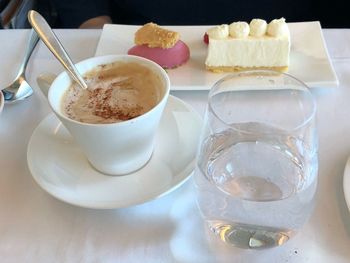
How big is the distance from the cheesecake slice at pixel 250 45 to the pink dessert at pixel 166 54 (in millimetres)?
49

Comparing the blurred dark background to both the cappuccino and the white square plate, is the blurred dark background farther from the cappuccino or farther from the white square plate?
the cappuccino

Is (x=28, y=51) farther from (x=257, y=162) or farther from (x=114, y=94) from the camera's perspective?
(x=257, y=162)

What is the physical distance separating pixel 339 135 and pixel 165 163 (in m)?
0.25

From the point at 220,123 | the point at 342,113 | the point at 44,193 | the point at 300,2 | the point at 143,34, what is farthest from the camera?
the point at 300,2

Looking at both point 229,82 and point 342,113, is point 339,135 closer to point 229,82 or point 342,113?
point 342,113

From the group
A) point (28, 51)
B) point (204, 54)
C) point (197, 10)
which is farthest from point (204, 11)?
point (28, 51)

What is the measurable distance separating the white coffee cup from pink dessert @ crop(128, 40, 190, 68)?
208mm

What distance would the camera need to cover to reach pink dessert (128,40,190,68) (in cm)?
89

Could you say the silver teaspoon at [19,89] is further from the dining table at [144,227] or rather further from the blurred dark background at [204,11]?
the blurred dark background at [204,11]

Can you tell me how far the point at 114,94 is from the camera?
666mm

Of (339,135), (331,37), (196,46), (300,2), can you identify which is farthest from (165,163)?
(300,2)

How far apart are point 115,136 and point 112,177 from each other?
0.08 m

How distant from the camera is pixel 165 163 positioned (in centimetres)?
66

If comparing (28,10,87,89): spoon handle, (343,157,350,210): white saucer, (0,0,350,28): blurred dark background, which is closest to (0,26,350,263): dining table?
(343,157,350,210): white saucer
